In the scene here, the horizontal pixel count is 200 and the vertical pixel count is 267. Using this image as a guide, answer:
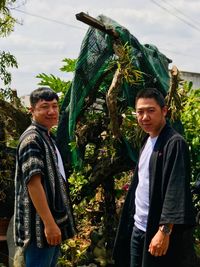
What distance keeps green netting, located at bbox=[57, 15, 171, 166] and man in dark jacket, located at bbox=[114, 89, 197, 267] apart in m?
1.33

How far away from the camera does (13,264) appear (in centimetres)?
470

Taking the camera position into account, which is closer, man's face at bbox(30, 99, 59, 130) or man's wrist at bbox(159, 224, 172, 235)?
man's wrist at bbox(159, 224, 172, 235)

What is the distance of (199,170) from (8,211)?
84.1 inches

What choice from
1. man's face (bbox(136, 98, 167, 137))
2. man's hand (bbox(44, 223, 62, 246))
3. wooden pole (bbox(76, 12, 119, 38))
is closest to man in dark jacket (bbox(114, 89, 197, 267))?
man's face (bbox(136, 98, 167, 137))

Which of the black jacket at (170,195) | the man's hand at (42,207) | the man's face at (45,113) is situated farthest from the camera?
the man's face at (45,113)

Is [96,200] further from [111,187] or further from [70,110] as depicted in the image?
[70,110]

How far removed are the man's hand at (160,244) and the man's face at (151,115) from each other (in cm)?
65

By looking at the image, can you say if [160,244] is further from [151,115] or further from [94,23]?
[94,23]

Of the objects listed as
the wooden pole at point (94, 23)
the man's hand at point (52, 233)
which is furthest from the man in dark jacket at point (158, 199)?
the wooden pole at point (94, 23)

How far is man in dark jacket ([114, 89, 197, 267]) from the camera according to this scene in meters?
2.82

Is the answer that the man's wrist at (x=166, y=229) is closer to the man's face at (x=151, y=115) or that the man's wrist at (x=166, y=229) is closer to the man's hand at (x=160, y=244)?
the man's hand at (x=160, y=244)

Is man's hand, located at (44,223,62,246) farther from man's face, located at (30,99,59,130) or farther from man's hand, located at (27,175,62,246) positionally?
man's face, located at (30,99,59,130)

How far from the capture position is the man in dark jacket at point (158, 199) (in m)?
2.82

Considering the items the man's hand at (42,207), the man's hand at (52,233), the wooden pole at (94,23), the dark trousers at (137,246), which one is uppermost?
the wooden pole at (94,23)
